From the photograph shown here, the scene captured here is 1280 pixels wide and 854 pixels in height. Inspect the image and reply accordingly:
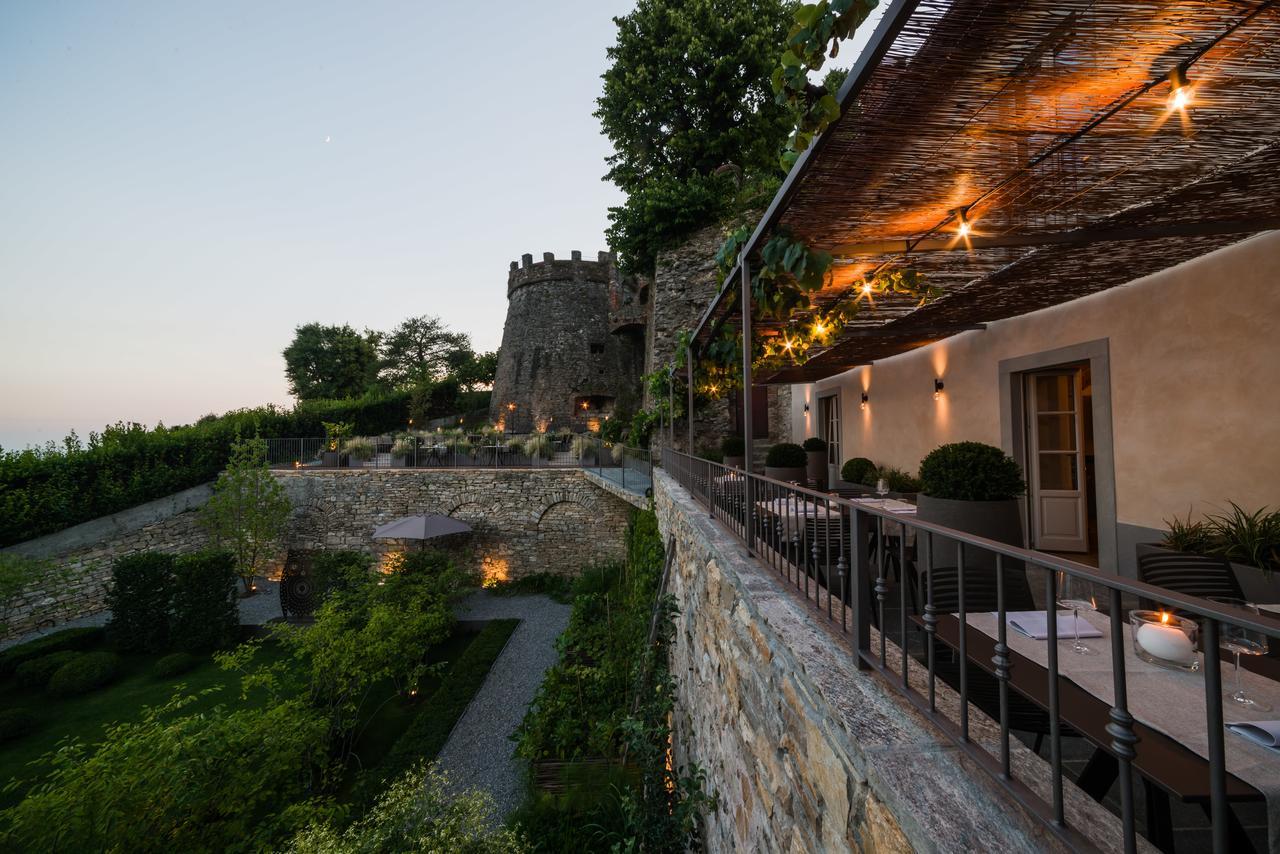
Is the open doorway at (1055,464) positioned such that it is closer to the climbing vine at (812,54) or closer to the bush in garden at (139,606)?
the climbing vine at (812,54)

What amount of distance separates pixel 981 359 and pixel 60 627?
1930cm

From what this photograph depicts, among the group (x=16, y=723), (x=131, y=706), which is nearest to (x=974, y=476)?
(x=131, y=706)

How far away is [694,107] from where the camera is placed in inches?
513

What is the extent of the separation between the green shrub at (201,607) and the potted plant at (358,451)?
183 inches

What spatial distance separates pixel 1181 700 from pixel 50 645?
53.5 feet

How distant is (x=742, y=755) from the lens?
8.13ft

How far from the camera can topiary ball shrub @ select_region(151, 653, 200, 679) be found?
9289mm

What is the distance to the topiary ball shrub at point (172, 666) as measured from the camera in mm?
9289

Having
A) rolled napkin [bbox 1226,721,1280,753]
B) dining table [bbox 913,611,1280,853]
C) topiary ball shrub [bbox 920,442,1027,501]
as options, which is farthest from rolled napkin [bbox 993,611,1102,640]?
topiary ball shrub [bbox 920,442,1027,501]

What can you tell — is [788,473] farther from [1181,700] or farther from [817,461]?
[1181,700]

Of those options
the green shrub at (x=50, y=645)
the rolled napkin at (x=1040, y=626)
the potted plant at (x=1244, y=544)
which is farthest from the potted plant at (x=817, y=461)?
the green shrub at (x=50, y=645)

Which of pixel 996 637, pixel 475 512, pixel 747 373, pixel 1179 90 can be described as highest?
pixel 1179 90

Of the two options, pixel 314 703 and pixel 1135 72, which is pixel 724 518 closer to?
pixel 1135 72

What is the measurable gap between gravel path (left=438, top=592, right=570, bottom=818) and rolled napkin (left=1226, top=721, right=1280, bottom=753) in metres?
6.30
